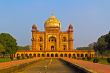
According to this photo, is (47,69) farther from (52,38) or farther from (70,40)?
(52,38)

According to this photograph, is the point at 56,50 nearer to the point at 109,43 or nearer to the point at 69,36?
the point at 69,36

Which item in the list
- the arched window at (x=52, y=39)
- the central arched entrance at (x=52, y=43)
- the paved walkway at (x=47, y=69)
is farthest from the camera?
the arched window at (x=52, y=39)

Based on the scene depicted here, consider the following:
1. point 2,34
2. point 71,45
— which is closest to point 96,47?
point 71,45

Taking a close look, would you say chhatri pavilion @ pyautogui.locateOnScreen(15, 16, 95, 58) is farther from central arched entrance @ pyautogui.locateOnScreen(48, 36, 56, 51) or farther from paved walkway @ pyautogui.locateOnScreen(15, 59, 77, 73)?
paved walkway @ pyautogui.locateOnScreen(15, 59, 77, 73)

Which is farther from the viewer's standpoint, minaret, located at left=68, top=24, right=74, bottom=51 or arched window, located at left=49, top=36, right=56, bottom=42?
arched window, located at left=49, top=36, right=56, bottom=42

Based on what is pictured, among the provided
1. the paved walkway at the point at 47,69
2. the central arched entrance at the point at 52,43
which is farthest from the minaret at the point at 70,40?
the paved walkway at the point at 47,69

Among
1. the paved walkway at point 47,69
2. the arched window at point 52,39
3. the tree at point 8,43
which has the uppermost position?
the arched window at point 52,39

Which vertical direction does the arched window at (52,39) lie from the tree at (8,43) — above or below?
above

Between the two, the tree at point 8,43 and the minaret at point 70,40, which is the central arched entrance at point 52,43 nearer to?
the minaret at point 70,40

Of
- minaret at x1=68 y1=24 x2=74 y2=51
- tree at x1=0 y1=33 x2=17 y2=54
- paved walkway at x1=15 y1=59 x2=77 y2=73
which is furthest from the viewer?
minaret at x1=68 y1=24 x2=74 y2=51

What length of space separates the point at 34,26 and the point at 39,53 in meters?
10.1

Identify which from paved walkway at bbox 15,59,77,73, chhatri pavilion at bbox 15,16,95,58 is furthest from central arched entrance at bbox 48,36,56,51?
paved walkway at bbox 15,59,77,73

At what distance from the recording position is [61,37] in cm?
9375

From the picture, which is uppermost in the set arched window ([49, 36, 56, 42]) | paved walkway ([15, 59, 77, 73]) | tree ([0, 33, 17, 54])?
arched window ([49, 36, 56, 42])
